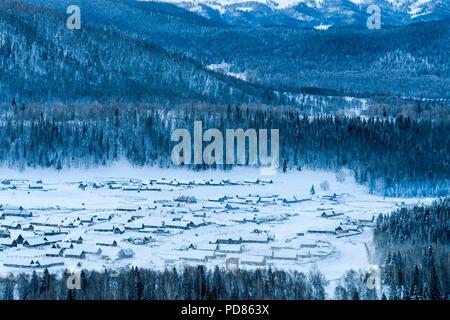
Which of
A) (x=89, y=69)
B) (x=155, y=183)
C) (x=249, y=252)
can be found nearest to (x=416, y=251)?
(x=249, y=252)

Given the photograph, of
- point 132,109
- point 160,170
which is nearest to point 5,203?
point 160,170

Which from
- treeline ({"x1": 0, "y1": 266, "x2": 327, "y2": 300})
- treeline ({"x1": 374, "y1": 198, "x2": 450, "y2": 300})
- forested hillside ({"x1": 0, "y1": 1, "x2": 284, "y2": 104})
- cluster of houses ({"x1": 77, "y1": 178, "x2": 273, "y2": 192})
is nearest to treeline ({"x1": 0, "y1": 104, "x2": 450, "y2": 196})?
cluster of houses ({"x1": 77, "y1": 178, "x2": 273, "y2": 192})

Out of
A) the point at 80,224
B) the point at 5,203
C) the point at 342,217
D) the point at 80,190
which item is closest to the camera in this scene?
the point at 80,224

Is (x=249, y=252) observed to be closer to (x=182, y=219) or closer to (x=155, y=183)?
(x=182, y=219)

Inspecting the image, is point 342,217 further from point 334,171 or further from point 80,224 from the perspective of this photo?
point 334,171

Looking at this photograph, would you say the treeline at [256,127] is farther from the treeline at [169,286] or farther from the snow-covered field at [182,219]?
the treeline at [169,286]
